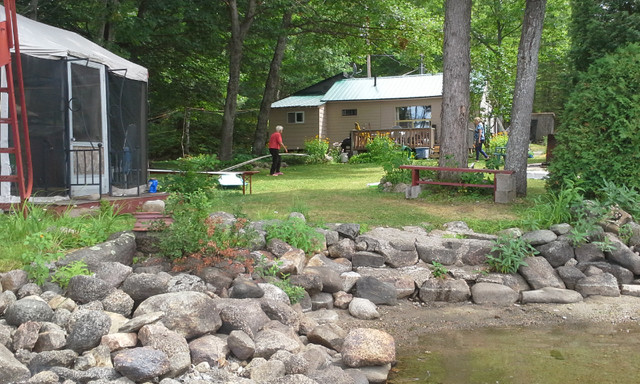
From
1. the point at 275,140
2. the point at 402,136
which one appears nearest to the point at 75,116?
the point at 275,140

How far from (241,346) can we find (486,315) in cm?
305

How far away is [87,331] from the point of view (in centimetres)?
486

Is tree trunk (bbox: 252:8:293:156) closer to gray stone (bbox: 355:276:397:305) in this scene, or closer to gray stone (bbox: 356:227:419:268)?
gray stone (bbox: 356:227:419:268)

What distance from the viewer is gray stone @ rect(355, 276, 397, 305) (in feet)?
23.3

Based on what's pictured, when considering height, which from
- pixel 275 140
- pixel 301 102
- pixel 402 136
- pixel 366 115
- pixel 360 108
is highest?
pixel 301 102

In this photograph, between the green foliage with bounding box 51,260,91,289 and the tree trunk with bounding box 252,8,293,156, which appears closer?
the green foliage with bounding box 51,260,91,289

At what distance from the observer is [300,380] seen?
4590 mm

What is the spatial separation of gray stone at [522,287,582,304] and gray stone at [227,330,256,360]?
3676mm

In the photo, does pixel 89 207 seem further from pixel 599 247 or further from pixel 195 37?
pixel 195 37

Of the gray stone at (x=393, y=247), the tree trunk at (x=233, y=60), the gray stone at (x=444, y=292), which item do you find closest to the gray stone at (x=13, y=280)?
the gray stone at (x=393, y=247)

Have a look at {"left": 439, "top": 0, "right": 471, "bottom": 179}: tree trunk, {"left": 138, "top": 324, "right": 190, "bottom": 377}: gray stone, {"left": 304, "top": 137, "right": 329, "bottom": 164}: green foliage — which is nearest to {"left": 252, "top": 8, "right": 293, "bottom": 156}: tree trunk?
{"left": 304, "top": 137, "right": 329, "bottom": 164}: green foliage

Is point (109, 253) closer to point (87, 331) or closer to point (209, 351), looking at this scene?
point (87, 331)

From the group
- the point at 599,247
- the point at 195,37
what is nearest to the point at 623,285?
the point at 599,247

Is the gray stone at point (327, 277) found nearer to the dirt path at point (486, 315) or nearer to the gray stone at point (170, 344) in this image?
the dirt path at point (486, 315)
